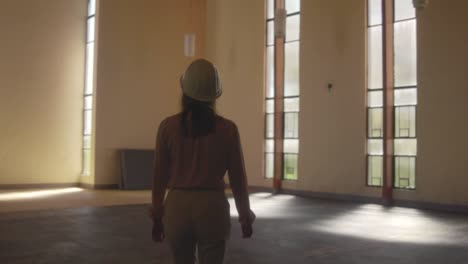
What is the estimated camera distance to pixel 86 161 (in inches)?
500

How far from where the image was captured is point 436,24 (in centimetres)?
898

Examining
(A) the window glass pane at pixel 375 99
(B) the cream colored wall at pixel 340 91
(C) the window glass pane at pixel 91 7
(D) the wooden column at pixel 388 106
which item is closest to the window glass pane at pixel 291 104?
(B) the cream colored wall at pixel 340 91

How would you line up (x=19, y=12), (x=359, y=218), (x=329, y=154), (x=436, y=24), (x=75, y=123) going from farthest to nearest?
(x=75, y=123) → (x=19, y=12) → (x=329, y=154) → (x=436, y=24) → (x=359, y=218)

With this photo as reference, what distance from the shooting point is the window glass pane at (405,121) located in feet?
30.5

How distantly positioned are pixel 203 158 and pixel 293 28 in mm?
9944

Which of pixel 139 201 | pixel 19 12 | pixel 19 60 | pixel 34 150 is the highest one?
pixel 19 12

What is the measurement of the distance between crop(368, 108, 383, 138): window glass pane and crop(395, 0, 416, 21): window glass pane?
1.71m

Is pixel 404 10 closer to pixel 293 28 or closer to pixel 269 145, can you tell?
pixel 293 28

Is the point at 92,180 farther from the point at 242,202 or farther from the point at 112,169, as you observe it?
the point at 242,202

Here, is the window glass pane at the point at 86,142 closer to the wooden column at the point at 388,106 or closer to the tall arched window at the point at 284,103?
the tall arched window at the point at 284,103

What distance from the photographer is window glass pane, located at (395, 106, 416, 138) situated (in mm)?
9305

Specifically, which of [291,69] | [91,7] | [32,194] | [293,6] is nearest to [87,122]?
[32,194]

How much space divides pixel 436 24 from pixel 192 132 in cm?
812

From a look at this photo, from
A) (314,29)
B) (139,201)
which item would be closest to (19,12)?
(139,201)
